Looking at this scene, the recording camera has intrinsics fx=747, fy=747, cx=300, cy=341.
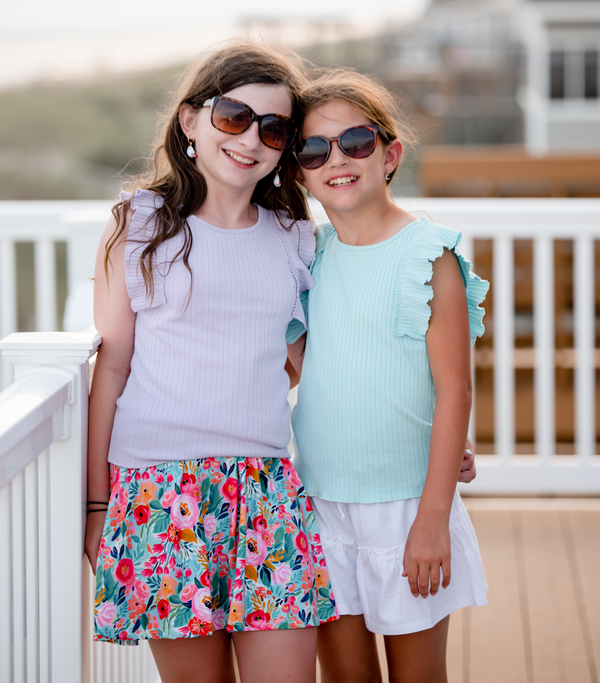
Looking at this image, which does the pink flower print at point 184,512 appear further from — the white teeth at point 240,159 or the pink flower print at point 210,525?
the white teeth at point 240,159

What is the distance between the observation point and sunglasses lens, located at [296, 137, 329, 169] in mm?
1512

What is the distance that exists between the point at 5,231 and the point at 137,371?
2.18m

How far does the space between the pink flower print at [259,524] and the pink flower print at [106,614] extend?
0.96ft

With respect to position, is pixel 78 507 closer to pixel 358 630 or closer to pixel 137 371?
pixel 137 371

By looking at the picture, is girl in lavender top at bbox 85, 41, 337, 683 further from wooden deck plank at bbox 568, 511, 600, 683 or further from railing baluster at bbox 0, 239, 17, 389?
railing baluster at bbox 0, 239, 17, 389

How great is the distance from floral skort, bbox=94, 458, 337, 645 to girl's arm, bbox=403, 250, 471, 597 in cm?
22

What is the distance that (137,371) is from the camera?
1460 mm

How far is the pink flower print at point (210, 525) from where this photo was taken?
1.38 meters

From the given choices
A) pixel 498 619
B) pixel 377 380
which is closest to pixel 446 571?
pixel 377 380

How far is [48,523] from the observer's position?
4.35ft

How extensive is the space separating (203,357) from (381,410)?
366 millimetres

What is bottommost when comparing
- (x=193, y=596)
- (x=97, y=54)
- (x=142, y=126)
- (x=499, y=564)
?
(x=499, y=564)

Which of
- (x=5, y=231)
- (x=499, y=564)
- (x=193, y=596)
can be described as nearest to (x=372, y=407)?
(x=193, y=596)

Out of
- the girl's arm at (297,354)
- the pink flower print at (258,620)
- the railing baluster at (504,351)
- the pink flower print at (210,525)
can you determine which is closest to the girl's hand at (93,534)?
the pink flower print at (210,525)
